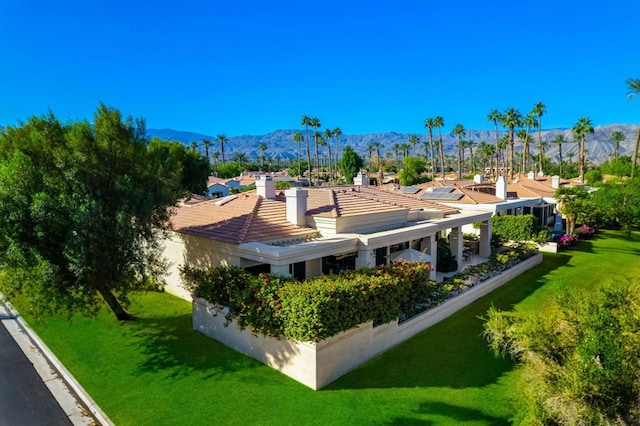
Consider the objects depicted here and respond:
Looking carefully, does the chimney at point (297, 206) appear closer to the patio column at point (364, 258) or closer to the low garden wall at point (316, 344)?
the patio column at point (364, 258)

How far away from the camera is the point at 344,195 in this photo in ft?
72.5

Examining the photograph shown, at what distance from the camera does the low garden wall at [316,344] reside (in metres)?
11.4

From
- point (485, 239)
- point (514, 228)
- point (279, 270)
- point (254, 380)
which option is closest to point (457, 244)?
point (485, 239)

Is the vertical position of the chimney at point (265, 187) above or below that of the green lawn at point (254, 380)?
above

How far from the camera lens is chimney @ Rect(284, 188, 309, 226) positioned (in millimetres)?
18469

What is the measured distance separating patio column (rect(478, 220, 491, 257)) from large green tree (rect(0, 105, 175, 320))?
20.3 metres

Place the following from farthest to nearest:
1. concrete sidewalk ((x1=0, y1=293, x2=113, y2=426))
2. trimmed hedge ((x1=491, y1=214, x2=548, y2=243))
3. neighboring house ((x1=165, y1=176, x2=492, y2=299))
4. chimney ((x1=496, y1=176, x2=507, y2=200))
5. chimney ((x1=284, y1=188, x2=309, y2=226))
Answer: chimney ((x1=496, y1=176, x2=507, y2=200)) → trimmed hedge ((x1=491, y1=214, x2=548, y2=243)) → chimney ((x1=284, y1=188, x2=309, y2=226)) → neighboring house ((x1=165, y1=176, x2=492, y2=299)) → concrete sidewalk ((x1=0, y1=293, x2=113, y2=426))

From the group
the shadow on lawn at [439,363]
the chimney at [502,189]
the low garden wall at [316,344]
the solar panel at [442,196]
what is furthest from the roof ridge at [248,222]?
the chimney at [502,189]

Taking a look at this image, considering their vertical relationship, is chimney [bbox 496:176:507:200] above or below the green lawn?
above

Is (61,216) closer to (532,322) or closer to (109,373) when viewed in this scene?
(109,373)

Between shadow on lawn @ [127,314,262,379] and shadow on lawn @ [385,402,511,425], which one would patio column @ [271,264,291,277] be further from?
shadow on lawn @ [385,402,511,425]

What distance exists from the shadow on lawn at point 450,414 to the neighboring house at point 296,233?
6.51m

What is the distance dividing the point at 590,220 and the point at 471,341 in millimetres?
25126

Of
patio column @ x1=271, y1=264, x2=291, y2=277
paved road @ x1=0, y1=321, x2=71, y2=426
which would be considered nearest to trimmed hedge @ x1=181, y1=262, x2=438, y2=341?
patio column @ x1=271, y1=264, x2=291, y2=277
